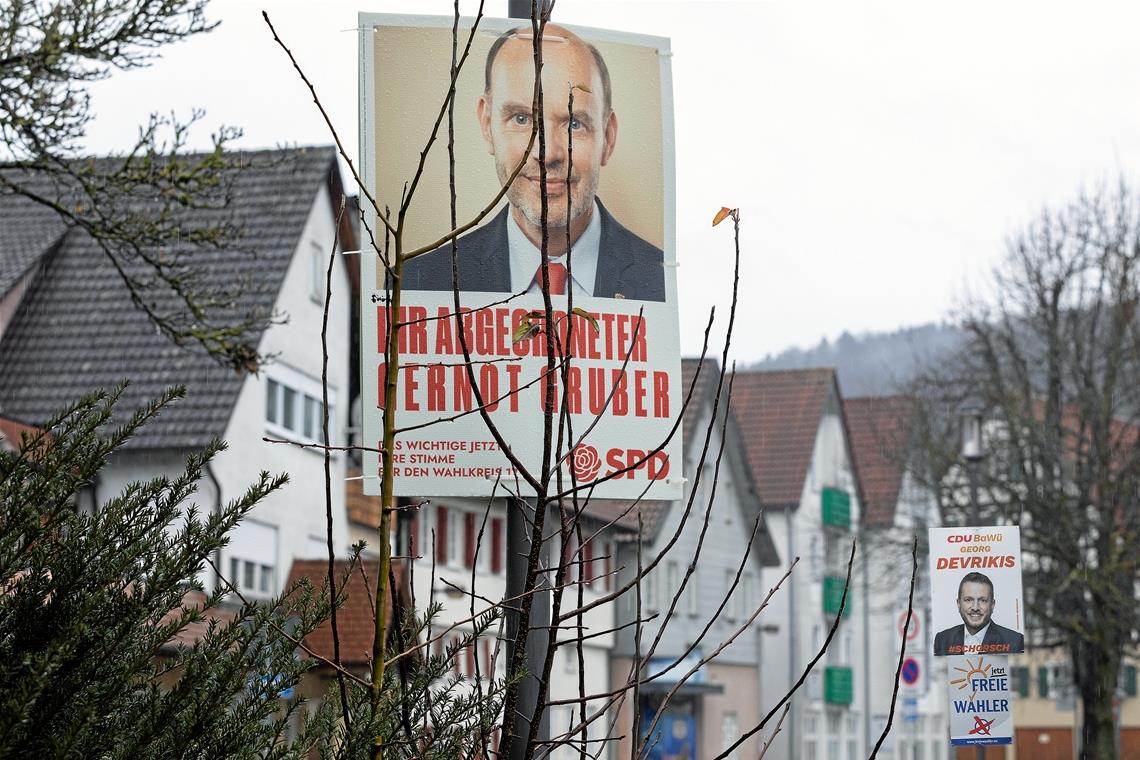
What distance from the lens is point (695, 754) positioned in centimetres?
4756

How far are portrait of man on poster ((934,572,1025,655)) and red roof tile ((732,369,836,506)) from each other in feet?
164

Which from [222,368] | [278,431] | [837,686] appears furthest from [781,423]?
[222,368]

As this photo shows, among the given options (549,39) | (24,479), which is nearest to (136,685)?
(24,479)

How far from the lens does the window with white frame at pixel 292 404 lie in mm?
30047

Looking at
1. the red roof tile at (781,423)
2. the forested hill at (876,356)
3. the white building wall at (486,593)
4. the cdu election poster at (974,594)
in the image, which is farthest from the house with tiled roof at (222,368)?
the red roof tile at (781,423)

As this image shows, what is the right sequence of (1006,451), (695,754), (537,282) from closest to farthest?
(537,282)
(1006,451)
(695,754)

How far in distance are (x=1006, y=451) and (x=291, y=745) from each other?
30.5 meters

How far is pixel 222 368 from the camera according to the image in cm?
2775

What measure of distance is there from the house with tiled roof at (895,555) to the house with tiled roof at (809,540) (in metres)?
0.79

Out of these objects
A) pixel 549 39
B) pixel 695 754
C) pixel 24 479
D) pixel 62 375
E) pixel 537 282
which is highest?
pixel 62 375

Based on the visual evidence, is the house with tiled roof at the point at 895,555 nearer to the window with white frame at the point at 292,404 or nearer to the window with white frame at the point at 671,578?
the window with white frame at the point at 671,578

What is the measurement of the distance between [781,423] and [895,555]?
19.1m

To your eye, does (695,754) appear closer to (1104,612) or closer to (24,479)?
(1104,612)

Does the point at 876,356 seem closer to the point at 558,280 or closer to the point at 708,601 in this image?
the point at 708,601
